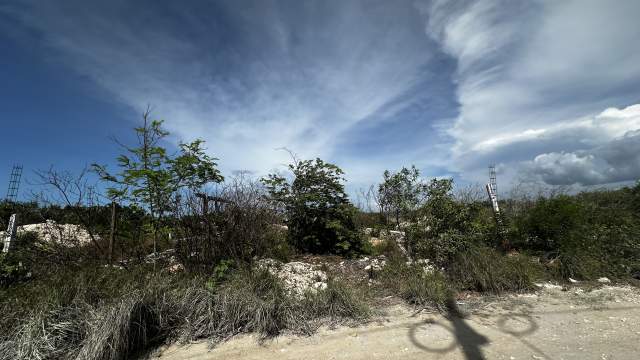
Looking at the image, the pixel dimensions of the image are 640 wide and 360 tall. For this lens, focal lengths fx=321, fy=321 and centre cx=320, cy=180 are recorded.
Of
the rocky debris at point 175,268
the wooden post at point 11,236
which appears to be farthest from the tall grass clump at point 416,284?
the wooden post at point 11,236

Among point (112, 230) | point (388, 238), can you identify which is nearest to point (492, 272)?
point (388, 238)

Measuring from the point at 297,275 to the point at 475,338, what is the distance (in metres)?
2.85

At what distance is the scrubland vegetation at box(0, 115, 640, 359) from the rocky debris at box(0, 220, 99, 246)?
0.09 metres

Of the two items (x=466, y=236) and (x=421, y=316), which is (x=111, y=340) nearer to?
(x=421, y=316)

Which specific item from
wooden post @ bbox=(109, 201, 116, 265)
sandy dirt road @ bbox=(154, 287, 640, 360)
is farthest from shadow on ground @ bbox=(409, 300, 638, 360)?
wooden post @ bbox=(109, 201, 116, 265)

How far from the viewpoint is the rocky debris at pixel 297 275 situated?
482cm

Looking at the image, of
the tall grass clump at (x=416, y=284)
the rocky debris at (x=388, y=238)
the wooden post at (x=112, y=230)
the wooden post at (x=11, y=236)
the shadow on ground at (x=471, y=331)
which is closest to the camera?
the shadow on ground at (x=471, y=331)

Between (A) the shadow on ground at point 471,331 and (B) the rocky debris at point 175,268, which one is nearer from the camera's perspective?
(A) the shadow on ground at point 471,331

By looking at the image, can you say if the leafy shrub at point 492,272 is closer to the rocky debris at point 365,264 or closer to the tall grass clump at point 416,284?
the tall grass clump at point 416,284

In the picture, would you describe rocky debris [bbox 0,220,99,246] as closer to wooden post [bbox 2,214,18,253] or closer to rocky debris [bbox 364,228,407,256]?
wooden post [bbox 2,214,18,253]

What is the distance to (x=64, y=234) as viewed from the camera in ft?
17.2

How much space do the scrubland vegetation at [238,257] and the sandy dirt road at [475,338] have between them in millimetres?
A: 247

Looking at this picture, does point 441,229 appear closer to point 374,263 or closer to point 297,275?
point 374,263

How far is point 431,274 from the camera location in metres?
5.38
